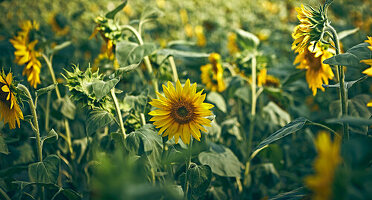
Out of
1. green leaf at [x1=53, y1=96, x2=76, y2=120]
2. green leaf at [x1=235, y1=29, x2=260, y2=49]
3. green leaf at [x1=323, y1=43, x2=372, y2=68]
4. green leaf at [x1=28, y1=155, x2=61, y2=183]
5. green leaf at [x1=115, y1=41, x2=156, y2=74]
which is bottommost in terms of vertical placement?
green leaf at [x1=28, y1=155, x2=61, y2=183]

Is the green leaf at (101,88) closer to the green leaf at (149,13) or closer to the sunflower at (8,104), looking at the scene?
the sunflower at (8,104)

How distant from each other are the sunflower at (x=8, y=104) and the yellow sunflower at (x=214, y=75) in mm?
949

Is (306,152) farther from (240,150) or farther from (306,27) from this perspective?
(306,27)

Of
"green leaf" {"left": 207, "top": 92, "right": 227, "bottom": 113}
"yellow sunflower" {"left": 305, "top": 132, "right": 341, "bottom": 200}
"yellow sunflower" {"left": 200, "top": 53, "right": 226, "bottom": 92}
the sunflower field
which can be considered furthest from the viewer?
"yellow sunflower" {"left": 200, "top": 53, "right": 226, "bottom": 92}

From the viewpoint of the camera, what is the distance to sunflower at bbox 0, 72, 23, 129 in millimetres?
913

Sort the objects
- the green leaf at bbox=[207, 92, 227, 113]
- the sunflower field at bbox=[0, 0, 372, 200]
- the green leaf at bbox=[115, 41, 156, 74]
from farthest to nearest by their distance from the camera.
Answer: the green leaf at bbox=[207, 92, 227, 113] → the green leaf at bbox=[115, 41, 156, 74] → the sunflower field at bbox=[0, 0, 372, 200]

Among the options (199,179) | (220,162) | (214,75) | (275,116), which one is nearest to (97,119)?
(199,179)

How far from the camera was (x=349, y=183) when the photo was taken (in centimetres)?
46

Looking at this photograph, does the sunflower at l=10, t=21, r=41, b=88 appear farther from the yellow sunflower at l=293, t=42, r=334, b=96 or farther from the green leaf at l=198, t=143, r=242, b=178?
the yellow sunflower at l=293, t=42, r=334, b=96

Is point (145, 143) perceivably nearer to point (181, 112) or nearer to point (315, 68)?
point (181, 112)

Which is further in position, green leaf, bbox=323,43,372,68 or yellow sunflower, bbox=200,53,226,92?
yellow sunflower, bbox=200,53,226,92

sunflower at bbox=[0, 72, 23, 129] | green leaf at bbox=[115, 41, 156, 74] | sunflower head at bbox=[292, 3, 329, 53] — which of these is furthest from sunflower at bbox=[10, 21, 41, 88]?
sunflower head at bbox=[292, 3, 329, 53]

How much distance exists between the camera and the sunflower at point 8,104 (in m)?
0.91

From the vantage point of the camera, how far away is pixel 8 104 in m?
1.00
